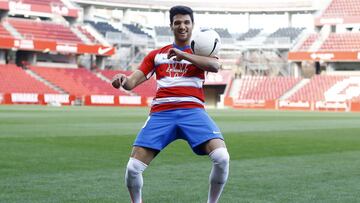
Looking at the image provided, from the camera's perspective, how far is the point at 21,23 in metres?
64.6

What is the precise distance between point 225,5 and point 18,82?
41.1 meters

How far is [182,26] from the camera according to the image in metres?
6.07

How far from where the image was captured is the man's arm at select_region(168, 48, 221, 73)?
19.1 ft

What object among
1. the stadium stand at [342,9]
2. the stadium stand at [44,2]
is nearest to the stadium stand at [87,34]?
the stadium stand at [44,2]

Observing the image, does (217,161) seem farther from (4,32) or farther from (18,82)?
(4,32)

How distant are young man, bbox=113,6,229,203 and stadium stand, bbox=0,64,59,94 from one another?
46.8m

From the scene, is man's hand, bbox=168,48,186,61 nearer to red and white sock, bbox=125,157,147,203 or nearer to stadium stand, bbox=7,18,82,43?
red and white sock, bbox=125,157,147,203

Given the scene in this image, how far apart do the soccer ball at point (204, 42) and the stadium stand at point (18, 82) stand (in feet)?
155

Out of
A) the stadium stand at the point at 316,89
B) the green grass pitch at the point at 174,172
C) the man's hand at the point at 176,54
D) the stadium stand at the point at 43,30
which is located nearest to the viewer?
the man's hand at the point at 176,54

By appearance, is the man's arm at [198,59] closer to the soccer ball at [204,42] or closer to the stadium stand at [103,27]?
the soccer ball at [204,42]

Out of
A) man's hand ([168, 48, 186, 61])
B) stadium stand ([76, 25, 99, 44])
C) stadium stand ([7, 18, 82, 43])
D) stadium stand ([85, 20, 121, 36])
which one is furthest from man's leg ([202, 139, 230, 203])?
stadium stand ([85, 20, 121, 36])

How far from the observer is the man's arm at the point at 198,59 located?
5.81 metres

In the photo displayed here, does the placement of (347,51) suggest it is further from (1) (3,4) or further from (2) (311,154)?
(2) (311,154)

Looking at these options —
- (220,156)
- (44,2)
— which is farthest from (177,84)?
(44,2)
